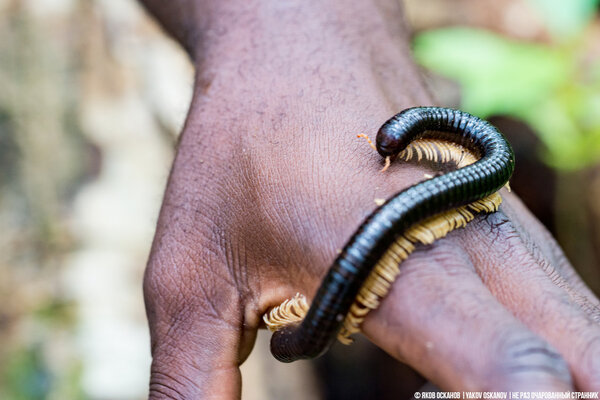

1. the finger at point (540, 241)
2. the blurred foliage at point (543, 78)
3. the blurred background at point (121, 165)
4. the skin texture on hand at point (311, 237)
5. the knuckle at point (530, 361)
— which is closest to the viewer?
the knuckle at point (530, 361)

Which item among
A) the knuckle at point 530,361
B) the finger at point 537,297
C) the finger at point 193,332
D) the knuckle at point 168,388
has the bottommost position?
the knuckle at point 168,388

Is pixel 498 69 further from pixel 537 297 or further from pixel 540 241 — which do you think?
pixel 537 297

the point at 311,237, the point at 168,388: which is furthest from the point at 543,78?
the point at 168,388

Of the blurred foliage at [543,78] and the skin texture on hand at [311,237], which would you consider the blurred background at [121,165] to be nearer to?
the blurred foliage at [543,78]

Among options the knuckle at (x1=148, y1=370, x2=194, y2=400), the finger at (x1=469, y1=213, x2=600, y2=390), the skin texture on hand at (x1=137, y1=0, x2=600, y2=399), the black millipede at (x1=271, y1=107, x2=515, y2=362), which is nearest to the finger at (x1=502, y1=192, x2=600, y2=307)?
the skin texture on hand at (x1=137, y1=0, x2=600, y2=399)

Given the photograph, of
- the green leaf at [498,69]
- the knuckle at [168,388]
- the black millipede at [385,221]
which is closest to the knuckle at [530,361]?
the black millipede at [385,221]

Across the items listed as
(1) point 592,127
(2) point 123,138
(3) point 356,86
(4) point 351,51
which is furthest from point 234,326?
(2) point 123,138

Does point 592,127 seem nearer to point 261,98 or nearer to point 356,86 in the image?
point 356,86

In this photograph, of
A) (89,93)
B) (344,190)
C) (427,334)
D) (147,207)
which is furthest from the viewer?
(89,93)
